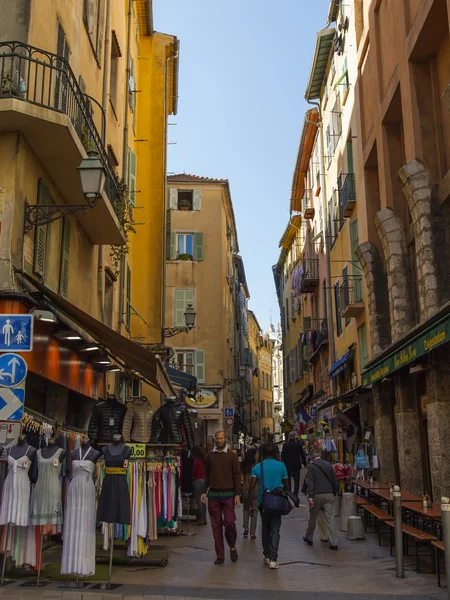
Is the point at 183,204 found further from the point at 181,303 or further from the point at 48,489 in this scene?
the point at 48,489

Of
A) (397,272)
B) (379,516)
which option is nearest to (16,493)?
(379,516)

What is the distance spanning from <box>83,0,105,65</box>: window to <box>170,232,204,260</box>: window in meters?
21.4

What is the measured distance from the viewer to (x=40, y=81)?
11.0 m

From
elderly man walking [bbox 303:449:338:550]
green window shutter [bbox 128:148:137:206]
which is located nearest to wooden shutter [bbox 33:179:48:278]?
elderly man walking [bbox 303:449:338:550]

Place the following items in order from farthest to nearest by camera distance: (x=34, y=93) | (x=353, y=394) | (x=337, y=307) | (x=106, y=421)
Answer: (x=337, y=307) → (x=353, y=394) → (x=106, y=421) → (x=34, y=93)

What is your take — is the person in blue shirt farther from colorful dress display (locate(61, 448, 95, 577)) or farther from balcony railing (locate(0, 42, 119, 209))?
balcony railing (locate(0, 42, 119, 209))

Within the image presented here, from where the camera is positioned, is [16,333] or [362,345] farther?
[362,345]

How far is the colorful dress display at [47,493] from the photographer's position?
7918 millimetres

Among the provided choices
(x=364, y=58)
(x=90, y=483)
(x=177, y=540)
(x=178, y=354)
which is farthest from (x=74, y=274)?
(x=178, y=354)

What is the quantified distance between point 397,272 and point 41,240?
27.1 feet

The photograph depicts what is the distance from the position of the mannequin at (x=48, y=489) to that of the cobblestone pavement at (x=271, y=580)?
0.73 metres

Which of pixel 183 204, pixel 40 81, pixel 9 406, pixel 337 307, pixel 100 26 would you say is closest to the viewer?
pixel 9 406

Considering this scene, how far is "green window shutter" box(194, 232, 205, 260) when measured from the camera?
1474 inches

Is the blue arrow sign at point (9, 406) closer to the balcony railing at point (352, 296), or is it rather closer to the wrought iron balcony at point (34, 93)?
the wrought iron balcony at point (34, 93)
